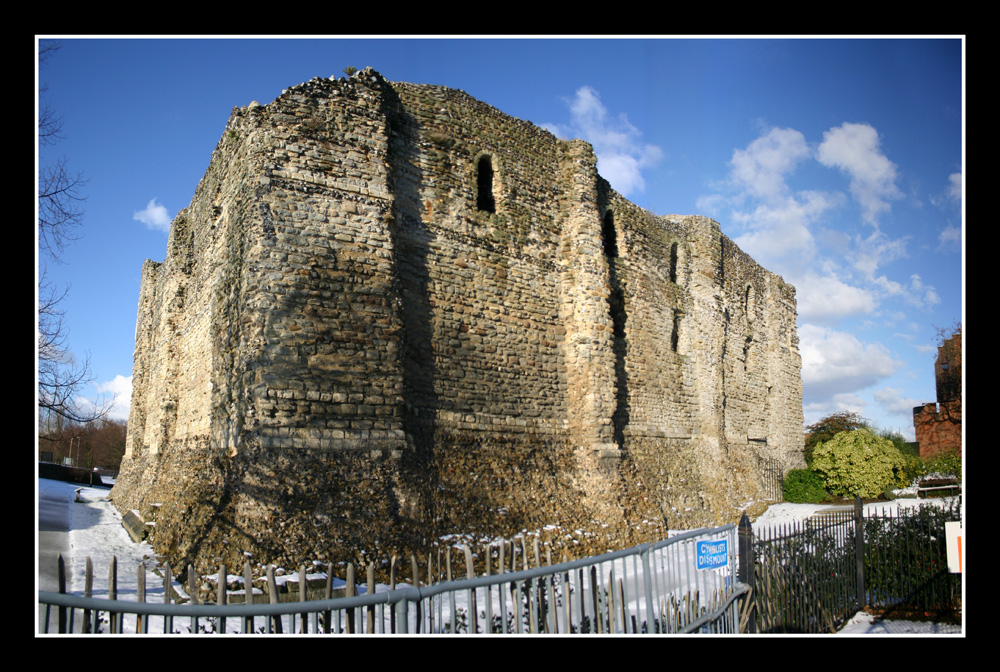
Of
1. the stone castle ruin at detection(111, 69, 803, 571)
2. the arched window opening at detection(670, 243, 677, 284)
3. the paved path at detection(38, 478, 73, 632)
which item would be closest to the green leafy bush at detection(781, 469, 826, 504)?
the stone castle ruin at detection(111, 69, 803, 571)

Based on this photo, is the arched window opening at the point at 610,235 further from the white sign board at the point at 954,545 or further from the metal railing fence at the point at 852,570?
the white sign board at the point at 954,545

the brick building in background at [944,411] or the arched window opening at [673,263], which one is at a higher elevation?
the arched window opening at [673,263]

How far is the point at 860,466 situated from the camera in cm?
1994

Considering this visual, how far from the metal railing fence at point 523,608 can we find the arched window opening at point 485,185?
7.88m

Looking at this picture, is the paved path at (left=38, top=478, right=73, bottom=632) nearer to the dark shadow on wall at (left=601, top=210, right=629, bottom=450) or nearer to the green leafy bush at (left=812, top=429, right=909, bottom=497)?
the dark shadow on wall at (left=601, top=210, right=629, bottom=450)

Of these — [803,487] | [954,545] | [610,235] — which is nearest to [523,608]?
[954,545]

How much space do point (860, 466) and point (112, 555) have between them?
67.0 ft

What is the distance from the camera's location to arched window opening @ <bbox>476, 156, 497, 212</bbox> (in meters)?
12.6

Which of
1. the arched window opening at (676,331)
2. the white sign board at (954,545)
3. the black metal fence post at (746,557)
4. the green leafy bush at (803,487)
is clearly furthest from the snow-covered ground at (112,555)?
the arched window opening at (676,331)

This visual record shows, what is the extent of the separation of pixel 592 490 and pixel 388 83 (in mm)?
8561

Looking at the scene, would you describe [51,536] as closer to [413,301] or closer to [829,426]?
[413,301]

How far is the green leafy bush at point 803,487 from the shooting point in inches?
816
